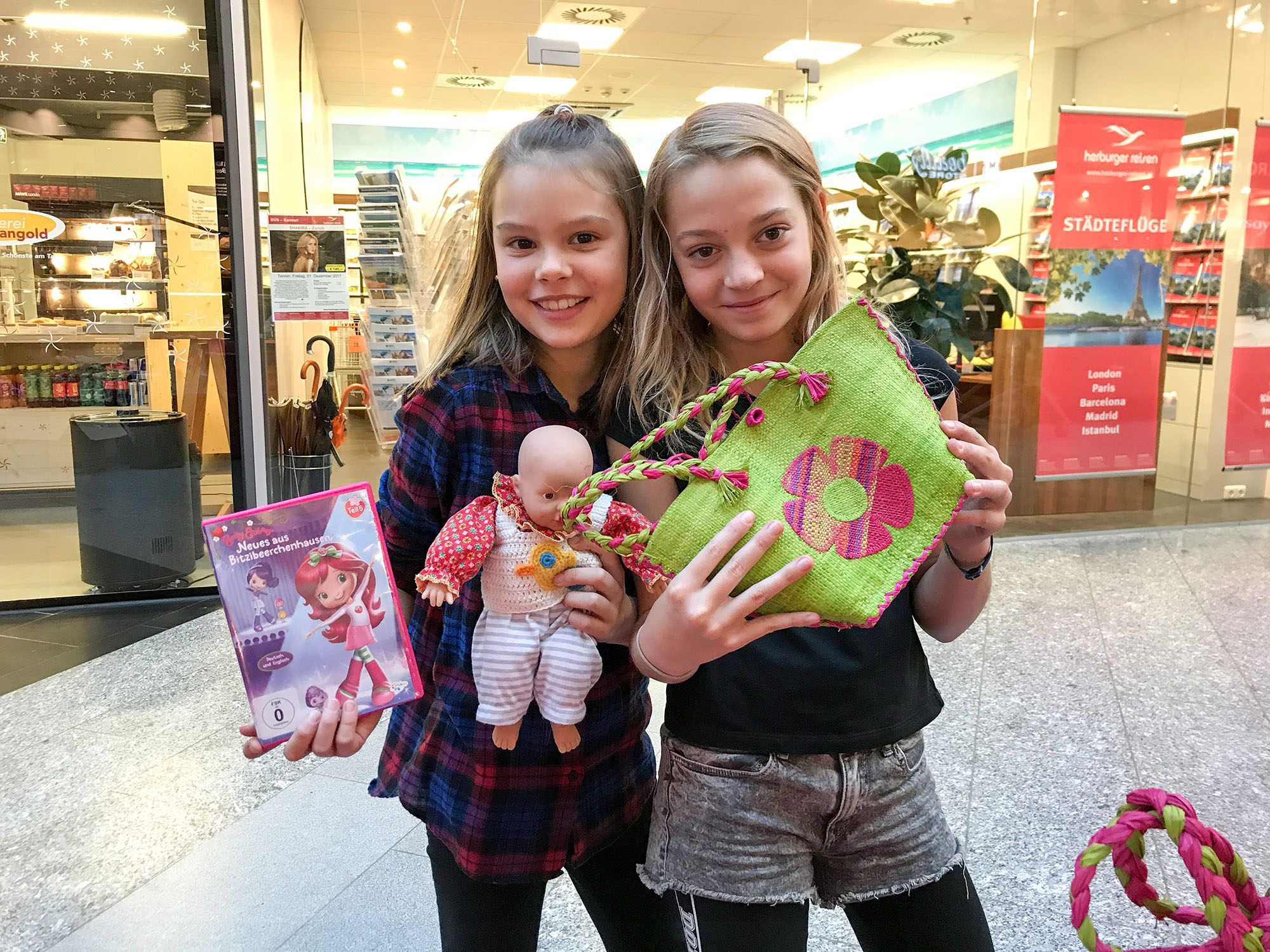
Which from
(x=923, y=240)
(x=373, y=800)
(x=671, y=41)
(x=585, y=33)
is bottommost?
(x=373, y=800)

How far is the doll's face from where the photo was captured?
892 mm

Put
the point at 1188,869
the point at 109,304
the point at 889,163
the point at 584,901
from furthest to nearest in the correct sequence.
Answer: the point at 889,163 < the point at 109,304 < the point at 584,901 < the point at 1188,869

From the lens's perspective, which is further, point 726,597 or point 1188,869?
point 726,597

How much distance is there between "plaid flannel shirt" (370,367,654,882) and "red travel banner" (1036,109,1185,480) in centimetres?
478

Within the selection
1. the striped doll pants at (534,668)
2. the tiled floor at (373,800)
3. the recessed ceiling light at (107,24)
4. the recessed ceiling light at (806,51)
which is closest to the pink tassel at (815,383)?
the striped doll pants at (534,668)

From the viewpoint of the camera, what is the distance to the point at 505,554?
99 centimetres

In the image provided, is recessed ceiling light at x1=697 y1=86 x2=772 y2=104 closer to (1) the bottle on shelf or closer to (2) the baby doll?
(1) the bottle on shelf

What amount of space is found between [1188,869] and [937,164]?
4734 millimetres

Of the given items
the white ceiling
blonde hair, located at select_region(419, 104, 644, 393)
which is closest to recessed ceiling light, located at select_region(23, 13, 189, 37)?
the white ceiling

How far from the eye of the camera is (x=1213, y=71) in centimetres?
549

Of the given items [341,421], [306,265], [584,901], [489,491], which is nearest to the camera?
[489,491]

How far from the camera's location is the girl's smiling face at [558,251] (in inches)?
38.9

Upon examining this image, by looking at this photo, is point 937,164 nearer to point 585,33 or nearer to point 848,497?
point 585,33

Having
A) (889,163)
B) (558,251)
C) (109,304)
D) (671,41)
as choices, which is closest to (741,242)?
(558,251)
